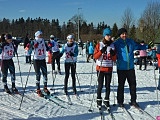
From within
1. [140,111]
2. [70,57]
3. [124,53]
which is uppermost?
[124,53]

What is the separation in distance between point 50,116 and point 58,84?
483cm

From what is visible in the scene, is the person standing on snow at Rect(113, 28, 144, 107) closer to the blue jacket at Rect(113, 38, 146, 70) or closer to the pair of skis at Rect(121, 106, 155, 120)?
the blue jacket at Rect(113, 38, 146, 70)

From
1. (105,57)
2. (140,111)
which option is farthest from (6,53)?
(140,111)

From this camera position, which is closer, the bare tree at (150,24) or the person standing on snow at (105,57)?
the person standing on snow at (105,57)

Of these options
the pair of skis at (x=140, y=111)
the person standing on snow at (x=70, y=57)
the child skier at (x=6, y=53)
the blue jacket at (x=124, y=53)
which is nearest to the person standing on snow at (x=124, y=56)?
the blue jacket at (x=124, y=53)

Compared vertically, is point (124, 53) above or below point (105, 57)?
above

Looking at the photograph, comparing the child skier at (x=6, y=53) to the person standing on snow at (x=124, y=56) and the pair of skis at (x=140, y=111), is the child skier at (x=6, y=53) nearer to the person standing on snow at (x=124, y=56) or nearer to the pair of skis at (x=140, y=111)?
Result: the person standing on snow at (x=124, y=56)

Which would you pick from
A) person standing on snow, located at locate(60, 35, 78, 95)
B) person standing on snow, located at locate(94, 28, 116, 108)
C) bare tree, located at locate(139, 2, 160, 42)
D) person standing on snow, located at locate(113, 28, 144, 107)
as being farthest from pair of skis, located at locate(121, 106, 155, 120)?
bare tree, located at locate(139, 2, 160, 42)

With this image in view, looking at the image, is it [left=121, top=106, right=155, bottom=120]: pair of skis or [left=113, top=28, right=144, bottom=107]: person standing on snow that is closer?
[left=121, top=106, right=155, bottom=120]: pair of skis

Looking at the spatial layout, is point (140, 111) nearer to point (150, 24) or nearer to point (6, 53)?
point (6, 53)

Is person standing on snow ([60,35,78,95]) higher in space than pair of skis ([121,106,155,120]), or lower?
higher

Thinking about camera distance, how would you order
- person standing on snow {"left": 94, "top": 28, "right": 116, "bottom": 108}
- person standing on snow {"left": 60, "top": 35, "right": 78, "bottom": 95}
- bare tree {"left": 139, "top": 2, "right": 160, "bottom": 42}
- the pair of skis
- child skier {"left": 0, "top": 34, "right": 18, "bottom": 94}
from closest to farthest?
the pair of skis → person standing on snow {"left": 94, "top": 28, "right": 116, "bottom": 108} → child skier {"left": 0, "top": 34, "right": 18, "bottom": 94} → person standing on snow {"left": 60, "top": 35, "right": 78, "bottom": 95} → bare tree {"left": 139, "top": 2, "right": 160, "bottom": 42}

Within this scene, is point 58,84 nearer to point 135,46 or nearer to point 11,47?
point 11,47

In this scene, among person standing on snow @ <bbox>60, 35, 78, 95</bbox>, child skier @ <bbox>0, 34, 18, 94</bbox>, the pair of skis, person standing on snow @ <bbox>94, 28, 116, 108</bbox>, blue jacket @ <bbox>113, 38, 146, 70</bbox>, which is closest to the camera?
the pair of skis
